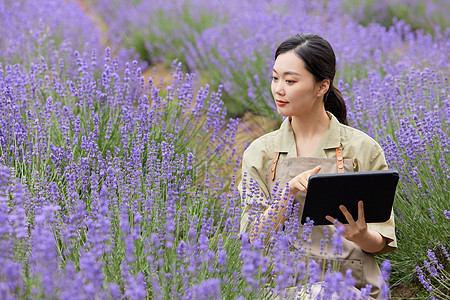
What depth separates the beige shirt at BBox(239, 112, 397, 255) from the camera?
2438 millimetres

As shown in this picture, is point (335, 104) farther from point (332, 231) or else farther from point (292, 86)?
point (332, 231)

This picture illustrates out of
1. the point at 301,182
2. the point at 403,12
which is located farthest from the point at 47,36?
the point at 403,12

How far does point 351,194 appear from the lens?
219cm

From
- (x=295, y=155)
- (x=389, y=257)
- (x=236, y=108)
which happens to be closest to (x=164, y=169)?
(x=295, y=155)

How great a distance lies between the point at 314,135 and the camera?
2605mm

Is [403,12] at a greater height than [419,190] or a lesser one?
greater

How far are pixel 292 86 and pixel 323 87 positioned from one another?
0.57 ft

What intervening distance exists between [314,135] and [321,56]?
0.34 m

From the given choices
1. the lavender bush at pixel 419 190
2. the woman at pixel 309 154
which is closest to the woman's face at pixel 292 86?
the woman at pixel 309 154

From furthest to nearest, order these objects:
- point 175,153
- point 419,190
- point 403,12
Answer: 1. point 403,12
2. point 175,153
3. point 419,190

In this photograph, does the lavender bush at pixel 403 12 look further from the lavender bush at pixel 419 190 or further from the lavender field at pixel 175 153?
the lavender bush at pixel 419 190

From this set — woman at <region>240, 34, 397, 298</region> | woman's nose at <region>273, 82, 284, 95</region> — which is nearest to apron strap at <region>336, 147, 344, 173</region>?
woman at <region>240, 34, 397, 298</region>

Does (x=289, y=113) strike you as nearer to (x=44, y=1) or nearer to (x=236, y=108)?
(x=236, y=108)

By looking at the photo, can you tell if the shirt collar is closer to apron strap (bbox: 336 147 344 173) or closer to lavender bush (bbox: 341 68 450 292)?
apron strap (bbox: 336 147 344 173)
